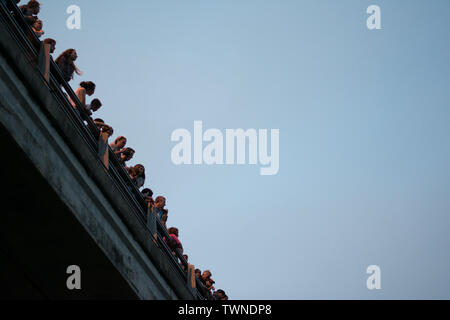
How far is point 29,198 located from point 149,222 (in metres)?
3.69

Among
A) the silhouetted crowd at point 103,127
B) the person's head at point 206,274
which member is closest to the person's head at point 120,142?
the silhouetted crowd at point 103,127

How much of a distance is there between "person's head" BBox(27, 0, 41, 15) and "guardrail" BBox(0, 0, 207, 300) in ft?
3.19

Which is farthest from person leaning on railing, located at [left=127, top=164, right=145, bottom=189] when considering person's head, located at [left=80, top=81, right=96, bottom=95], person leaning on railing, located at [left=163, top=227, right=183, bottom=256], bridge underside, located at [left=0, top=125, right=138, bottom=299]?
bridge underside, located at [left=0, top=125, right=138, bottom=299]

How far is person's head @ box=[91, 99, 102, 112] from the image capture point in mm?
16109

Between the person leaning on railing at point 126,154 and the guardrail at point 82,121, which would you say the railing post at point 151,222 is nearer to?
the guardrail at point 82,121

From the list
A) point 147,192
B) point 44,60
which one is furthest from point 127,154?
point 44,60

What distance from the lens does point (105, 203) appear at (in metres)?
14.8

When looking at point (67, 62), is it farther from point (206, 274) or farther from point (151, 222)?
point (206, 274)

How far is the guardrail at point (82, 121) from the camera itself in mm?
13469

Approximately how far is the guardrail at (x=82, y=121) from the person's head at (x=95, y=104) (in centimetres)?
67

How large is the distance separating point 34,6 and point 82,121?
2.37 metres

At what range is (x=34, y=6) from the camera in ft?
48.8
